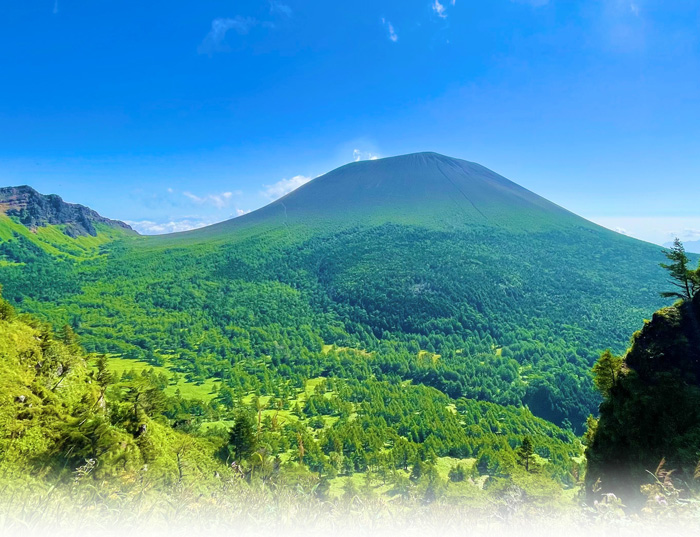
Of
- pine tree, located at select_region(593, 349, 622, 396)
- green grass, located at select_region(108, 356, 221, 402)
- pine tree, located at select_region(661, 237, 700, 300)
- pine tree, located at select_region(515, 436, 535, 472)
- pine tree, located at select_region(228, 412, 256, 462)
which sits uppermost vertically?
pine tree, located at select_region(661, 237, 700, 300)

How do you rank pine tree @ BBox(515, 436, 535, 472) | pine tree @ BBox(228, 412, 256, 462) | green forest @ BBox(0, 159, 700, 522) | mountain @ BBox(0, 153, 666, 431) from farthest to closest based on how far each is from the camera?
mountain @ BBox(0, 153, 666, 431)
pine tree @ BBox(515, 436, 535, 472)
pine tree @ BBox(228, 412, 256, 462)
green forest @ BBox(0, 159, 700, 522)

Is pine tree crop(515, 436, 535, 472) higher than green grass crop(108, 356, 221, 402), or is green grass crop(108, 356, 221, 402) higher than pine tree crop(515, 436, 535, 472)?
pine tree crop(515, 436, 535, 472)

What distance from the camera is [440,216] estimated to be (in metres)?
194

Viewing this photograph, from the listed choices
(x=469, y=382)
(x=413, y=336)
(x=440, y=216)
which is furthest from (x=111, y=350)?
(x=440, y=216)

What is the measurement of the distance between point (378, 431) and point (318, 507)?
2284 inches

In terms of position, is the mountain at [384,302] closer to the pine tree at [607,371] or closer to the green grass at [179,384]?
the green grass at [179,384]

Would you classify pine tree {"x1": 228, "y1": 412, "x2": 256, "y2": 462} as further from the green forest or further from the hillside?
the hillside

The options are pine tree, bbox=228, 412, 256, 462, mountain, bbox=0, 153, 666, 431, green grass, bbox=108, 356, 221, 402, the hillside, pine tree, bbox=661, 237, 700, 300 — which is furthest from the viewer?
mountain, bbox=0, 153, 666, 431

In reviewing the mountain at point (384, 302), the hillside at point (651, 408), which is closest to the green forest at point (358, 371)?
the hillside at point (651, 408)

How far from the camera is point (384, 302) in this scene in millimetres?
133625

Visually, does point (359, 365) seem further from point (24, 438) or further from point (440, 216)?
point (440, 216)

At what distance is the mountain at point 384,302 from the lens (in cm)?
9006

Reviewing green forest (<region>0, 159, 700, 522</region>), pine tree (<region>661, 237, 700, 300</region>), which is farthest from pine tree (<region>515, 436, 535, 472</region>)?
pine tree (<region>661, 237, 700, 300</region>)

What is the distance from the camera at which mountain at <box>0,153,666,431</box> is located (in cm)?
9006
